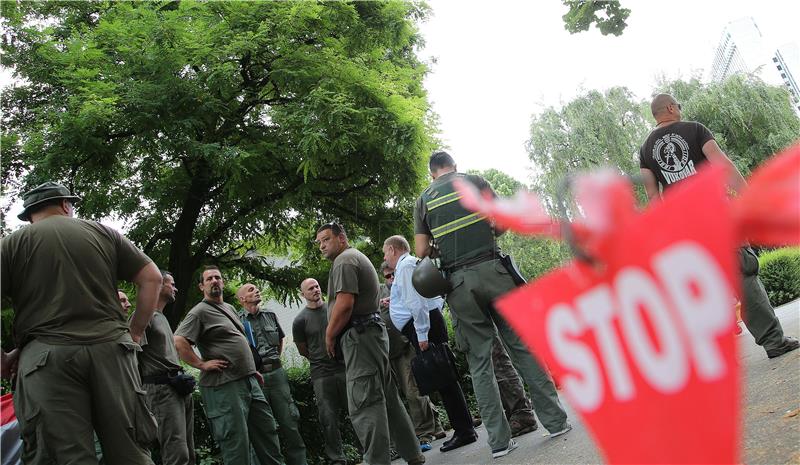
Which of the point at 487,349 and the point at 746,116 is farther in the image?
the point at 746,116

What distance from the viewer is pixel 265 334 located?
20.8ft

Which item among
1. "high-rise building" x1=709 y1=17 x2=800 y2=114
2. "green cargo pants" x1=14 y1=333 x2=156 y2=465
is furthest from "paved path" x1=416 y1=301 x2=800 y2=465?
"high-rise building" x1=709 y1=17 x2=800 y2=114

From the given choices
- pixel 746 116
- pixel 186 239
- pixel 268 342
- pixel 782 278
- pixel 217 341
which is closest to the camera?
pixel 217 341

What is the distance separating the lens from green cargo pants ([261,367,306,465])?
19.6ft

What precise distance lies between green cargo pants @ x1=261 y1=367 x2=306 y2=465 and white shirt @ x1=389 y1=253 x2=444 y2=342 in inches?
50.1

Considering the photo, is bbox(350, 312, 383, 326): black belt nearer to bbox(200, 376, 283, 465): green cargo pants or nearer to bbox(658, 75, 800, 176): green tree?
bbox(200, 376, 283, 465): green cargo pants

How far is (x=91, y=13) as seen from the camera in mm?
13969

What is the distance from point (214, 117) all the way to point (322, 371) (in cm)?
697

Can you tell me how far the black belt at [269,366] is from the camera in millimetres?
6146

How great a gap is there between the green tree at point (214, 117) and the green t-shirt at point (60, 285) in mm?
7309

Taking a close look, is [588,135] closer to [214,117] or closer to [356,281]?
[214,117]

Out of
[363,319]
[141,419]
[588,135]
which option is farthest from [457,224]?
[588,135]

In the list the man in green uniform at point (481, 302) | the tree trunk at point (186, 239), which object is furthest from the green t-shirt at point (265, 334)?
the tree trunk at point (186, 239)

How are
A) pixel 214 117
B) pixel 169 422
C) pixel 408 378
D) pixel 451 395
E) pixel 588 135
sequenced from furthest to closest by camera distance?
1. pixel 588 135
2. pixel 214 117
3. pixel 408 378
4. pixel 451 395
5. pixel 169 422
